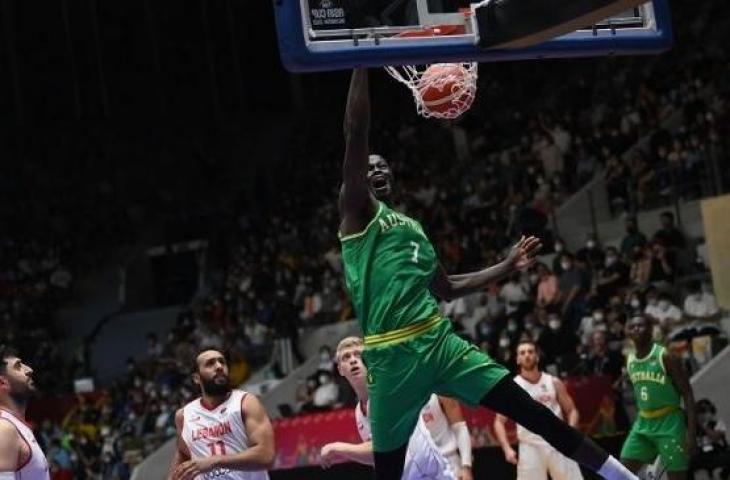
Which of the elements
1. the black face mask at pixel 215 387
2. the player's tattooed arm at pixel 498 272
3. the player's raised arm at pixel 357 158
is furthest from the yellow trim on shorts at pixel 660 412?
the player's raised arm at pixel 357 158

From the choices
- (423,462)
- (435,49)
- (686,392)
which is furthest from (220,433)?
(686,392)

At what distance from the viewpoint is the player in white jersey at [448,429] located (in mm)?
9594

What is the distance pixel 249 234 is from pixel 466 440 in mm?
18564

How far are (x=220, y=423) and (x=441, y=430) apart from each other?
8.00 ft

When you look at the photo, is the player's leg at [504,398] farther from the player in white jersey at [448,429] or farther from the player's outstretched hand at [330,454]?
the player in white jersey at [448,429]

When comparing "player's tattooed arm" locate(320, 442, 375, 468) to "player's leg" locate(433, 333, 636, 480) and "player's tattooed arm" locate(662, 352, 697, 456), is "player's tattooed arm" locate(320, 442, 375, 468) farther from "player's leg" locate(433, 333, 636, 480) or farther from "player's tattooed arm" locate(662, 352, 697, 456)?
"player's tattooed arm" locate(662, 352, 697, 456)

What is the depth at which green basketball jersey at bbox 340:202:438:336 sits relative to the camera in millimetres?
6074

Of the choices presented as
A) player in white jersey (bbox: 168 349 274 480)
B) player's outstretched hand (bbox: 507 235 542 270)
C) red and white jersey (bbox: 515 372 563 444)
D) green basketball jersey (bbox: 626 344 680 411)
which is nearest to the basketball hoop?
player's outstretched hand (bbox: 507 235 542 270)

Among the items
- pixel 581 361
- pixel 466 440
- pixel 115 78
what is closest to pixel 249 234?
pixel 115 78

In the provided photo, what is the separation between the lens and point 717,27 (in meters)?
23.4

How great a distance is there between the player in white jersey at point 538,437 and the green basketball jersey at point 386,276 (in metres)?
5.22

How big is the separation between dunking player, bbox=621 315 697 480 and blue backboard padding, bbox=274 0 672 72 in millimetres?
4210

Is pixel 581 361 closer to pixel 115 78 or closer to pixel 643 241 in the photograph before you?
pixel 643 241

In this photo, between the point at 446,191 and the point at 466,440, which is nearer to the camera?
the point at 466,440
